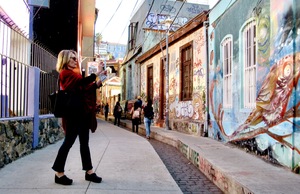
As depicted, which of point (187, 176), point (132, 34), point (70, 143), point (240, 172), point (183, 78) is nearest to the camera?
point (70, 143)

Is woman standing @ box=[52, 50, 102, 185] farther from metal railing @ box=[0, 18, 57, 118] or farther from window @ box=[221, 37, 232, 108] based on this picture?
window @ box=[221, 37, 232, 108]

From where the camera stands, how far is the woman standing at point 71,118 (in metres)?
3.84

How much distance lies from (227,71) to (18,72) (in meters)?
5.13

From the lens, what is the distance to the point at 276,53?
5363 millimetres

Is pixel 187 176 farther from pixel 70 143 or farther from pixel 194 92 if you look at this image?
pixel 194 92

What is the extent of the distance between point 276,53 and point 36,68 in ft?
15.9

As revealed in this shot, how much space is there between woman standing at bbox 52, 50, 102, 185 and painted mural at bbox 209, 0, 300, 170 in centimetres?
298

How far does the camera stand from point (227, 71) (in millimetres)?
8242

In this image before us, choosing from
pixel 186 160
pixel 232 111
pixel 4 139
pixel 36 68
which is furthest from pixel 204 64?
pixel 4 139

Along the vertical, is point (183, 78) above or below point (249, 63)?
above

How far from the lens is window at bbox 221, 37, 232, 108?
8019mm

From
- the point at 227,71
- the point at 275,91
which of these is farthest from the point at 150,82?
the point at 275,91

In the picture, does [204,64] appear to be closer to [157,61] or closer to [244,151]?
[244,151]

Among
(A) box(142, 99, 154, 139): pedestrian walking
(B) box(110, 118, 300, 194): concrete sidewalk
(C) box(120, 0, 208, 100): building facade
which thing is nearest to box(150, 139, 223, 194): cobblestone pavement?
(B) box(110, 118, 300, 194): concrete sidewalk
